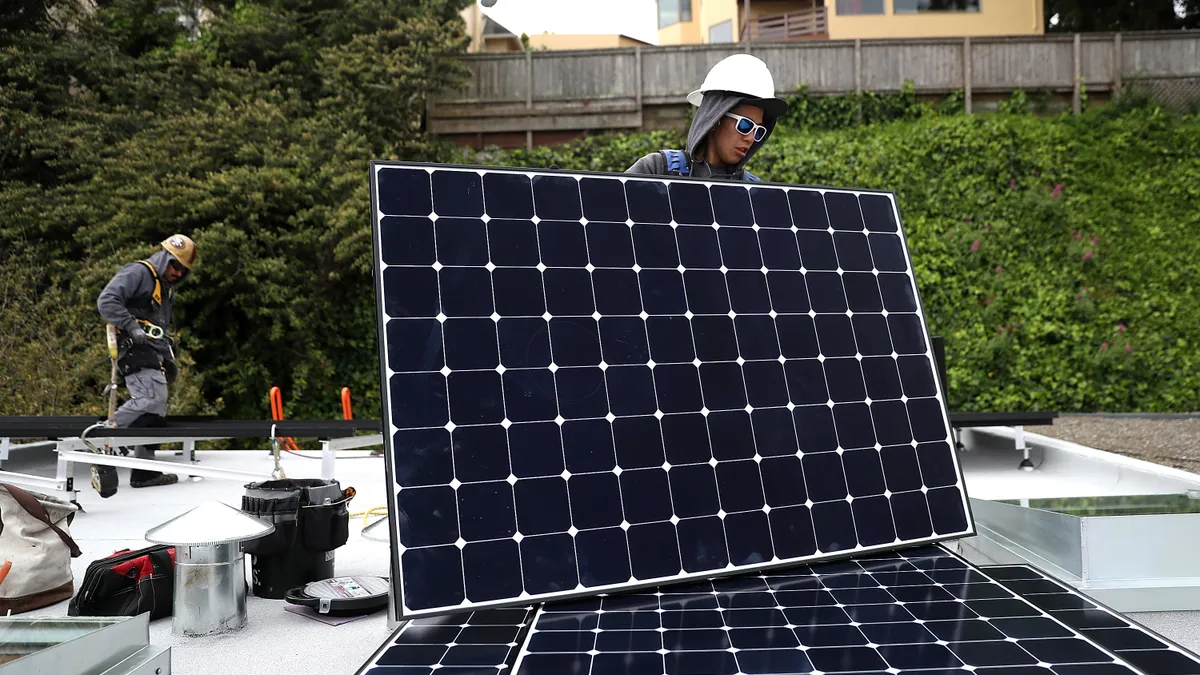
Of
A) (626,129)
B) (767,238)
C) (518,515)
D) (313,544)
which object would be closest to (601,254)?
(767,238)

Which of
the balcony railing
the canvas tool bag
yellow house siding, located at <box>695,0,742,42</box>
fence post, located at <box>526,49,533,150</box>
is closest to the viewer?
the canvas tool bag

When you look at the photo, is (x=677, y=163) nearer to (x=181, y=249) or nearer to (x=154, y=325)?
(x=181, y=249)

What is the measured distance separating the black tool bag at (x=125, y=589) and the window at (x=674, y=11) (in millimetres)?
35210

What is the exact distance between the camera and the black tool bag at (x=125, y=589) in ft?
10.4

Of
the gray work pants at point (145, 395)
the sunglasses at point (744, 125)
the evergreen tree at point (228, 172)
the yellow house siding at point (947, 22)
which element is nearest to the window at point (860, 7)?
the yellow house siding at point (947, 22)

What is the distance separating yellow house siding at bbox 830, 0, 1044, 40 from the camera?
935 inches

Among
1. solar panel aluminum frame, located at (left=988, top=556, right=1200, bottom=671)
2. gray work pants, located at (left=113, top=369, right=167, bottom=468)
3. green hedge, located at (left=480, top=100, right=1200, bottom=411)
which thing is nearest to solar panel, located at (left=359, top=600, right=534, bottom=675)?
solar panel aluminum frame, located at (left=988, top=556, right=1200, bottom=671)

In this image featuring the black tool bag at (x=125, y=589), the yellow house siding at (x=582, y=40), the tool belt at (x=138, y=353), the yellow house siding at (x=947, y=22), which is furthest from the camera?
the yellow house siding at (x=582, y=40)

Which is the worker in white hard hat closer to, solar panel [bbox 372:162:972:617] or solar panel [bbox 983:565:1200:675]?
solar panel [bbox 372:162:972:617]

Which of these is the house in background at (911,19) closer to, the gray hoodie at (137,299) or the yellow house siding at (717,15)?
the yellow house siding at (717,15)

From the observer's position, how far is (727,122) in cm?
368

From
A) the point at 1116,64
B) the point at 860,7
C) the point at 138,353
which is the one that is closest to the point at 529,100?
the point at 860,7

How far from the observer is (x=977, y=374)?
15.1 meters

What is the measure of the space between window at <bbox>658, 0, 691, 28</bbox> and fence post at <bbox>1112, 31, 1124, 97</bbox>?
18277 mm
